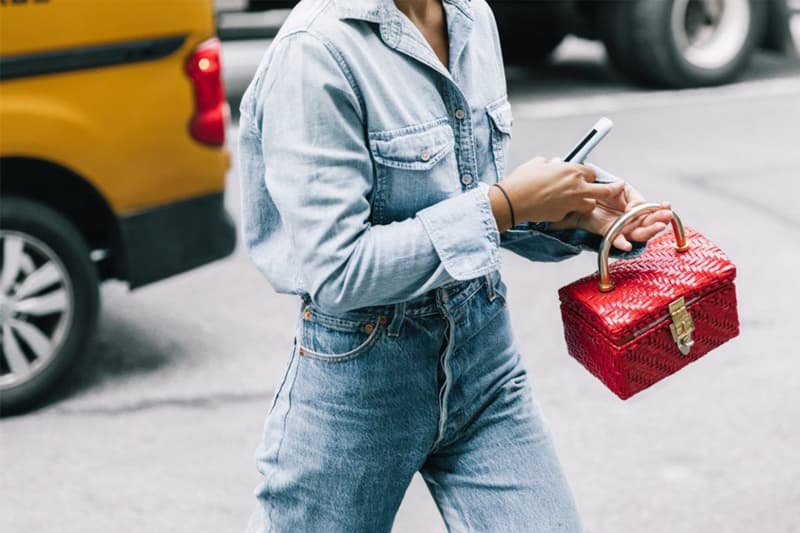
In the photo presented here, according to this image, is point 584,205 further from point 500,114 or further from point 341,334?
point 341,334

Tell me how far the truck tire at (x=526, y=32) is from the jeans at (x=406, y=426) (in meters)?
7.81

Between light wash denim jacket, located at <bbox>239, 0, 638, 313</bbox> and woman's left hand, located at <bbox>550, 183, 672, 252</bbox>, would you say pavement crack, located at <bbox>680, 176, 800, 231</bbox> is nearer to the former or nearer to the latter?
woman's left hand, located at <bbox>550, 183, 672, 252</bbox>

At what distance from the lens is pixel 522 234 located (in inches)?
90.4

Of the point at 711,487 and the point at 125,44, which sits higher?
the point at 125,44

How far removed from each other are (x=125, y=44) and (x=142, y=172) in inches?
16.7

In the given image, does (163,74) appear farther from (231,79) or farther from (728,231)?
(231,79)

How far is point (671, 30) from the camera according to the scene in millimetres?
9359

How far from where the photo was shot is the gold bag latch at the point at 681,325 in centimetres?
217

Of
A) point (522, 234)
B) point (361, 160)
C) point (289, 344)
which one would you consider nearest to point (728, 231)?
point (289, 344)

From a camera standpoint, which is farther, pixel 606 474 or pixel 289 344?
pixel 289 344

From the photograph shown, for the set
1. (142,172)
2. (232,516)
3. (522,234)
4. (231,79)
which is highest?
(522,234)

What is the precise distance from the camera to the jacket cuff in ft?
6.32

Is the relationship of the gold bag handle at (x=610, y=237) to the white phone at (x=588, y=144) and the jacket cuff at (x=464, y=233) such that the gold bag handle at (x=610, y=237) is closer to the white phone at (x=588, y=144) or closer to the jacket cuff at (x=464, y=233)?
the white phone at (x=588, y=144)

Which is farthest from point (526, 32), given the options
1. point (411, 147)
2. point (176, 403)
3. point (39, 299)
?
point (411, 147)
